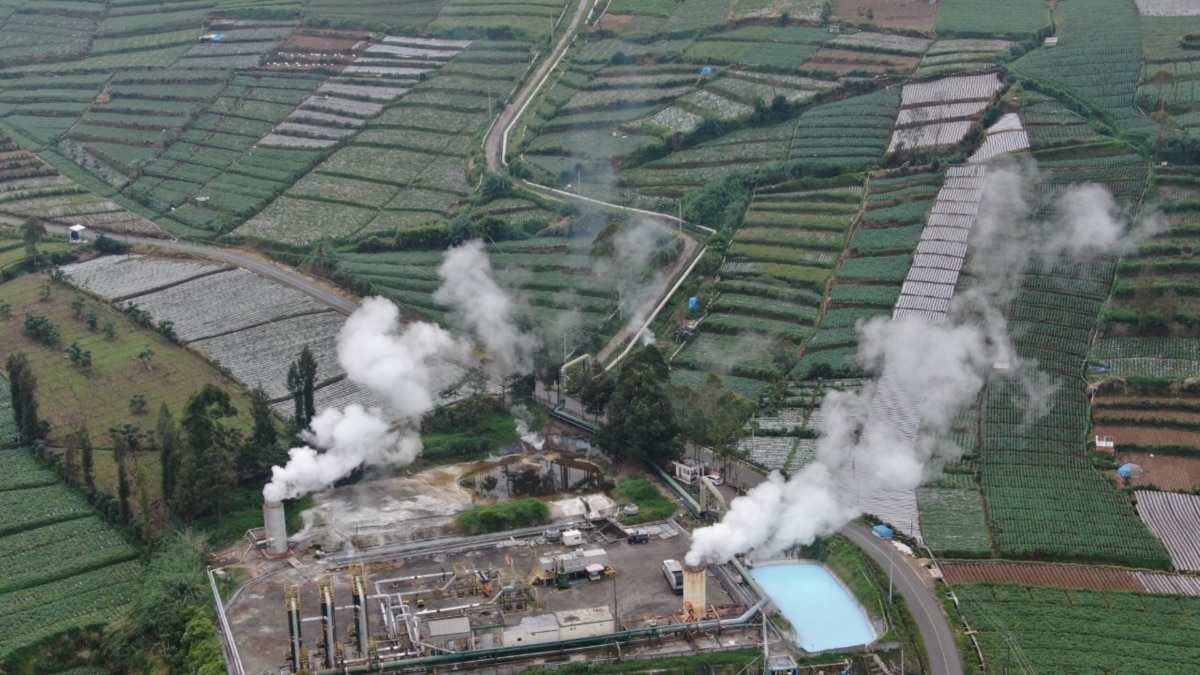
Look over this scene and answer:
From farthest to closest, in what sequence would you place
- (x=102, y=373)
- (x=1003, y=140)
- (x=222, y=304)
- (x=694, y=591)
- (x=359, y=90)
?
(x=359, y=90)
(x=1003, y=140)
(x=222, y=304)
(x=102, y=373)
(x=694, y=591)

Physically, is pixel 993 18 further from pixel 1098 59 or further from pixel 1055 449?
pixel 1055 449

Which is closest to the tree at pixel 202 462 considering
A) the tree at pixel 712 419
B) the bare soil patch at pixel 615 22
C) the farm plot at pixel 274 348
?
the farm plot at pixel 274 348

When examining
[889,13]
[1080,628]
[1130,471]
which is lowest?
[1080,628]

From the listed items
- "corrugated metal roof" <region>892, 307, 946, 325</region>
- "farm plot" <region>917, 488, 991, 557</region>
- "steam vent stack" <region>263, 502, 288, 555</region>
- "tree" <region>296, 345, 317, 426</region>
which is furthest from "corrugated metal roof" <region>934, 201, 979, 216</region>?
"steam vent stack" <region>263, 502, 288, 555</region>

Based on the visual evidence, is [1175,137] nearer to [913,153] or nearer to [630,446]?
[913,153]

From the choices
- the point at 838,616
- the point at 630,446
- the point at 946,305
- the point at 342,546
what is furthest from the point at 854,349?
the point at 342,546

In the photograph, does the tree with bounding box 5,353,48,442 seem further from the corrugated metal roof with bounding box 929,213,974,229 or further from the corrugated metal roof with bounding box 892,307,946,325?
the corrugated metal roof with bounding box 929,213,974,229

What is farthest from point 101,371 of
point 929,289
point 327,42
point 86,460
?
point 327,42

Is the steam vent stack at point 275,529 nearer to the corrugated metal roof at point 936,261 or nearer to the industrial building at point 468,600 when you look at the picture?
the industrial building at point 468,600
